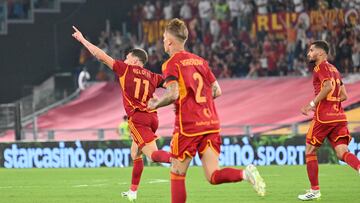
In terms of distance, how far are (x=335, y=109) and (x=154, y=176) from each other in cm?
651

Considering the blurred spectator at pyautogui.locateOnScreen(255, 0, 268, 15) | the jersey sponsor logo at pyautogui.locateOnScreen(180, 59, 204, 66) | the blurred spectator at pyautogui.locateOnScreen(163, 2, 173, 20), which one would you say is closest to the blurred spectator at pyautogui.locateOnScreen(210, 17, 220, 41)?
the blurred spectator at pyautogui.locateOnScreen(255, 0, 268, 15)

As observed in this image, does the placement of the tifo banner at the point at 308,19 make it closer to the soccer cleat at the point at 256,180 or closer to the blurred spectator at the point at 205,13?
the blurred spectator at the point at 205,13

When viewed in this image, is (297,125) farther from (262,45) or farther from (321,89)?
(321,89)

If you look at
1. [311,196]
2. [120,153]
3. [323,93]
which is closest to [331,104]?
[323,93]

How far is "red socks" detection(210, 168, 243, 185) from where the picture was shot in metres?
11.0

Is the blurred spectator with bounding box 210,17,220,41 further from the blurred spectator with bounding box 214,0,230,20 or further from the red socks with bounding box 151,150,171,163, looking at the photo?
the red socks with bounding box 151,150,171,163

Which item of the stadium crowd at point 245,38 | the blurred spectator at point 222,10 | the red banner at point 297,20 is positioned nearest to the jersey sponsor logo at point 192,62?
the stadium crowd at point 245,38

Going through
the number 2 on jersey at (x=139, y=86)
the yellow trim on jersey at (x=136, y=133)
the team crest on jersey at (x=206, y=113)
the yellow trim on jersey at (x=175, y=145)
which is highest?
the number 2 on jersey at (x=139, y=86)

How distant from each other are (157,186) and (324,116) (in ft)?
12.8

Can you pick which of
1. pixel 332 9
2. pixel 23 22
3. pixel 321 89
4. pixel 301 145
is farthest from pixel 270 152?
pixel 23 22

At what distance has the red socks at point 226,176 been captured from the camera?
36.0 feet

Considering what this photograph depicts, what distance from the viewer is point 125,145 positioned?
25.9 m

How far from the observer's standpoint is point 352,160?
48.4 feet

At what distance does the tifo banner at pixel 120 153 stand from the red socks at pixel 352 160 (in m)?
8.62
